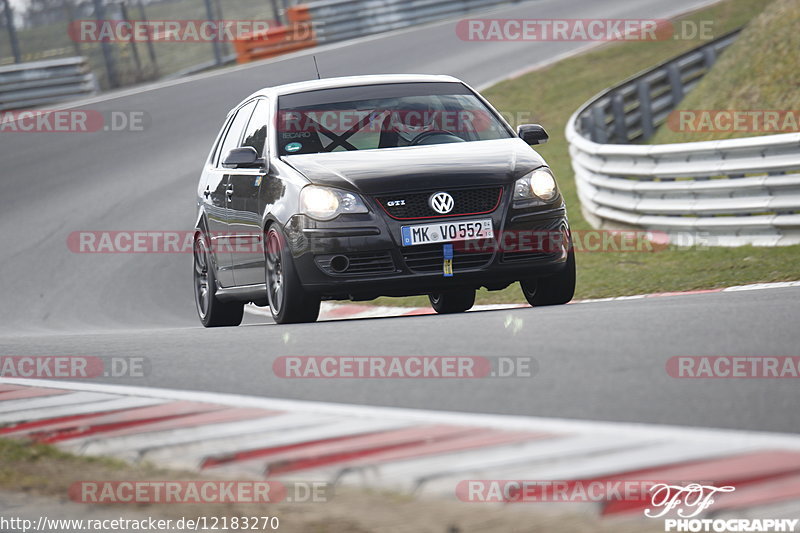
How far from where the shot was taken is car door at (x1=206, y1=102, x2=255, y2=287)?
9648 mm

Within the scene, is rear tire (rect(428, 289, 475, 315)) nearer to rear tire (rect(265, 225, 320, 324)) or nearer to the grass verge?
the grass verge

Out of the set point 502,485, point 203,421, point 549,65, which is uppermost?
point 502,485

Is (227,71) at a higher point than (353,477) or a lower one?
lower

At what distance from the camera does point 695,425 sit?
4.33 m

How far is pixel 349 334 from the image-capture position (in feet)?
23.3

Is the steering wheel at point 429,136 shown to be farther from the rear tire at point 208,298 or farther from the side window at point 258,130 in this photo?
the rear tire at point 208,298

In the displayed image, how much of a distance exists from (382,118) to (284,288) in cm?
159

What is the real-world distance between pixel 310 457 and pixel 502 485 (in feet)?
2.59

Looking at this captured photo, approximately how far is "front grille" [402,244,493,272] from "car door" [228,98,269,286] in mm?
1280

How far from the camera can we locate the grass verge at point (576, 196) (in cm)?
1117

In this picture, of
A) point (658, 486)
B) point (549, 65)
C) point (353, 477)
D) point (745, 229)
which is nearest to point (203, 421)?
point (353, 477)

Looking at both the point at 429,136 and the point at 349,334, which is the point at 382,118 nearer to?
the point at 429,136

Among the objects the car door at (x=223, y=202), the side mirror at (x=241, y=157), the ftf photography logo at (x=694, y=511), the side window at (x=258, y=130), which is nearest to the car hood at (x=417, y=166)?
the side mirror at (x=241, y=157)

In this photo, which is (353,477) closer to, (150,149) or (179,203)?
(179,203)
